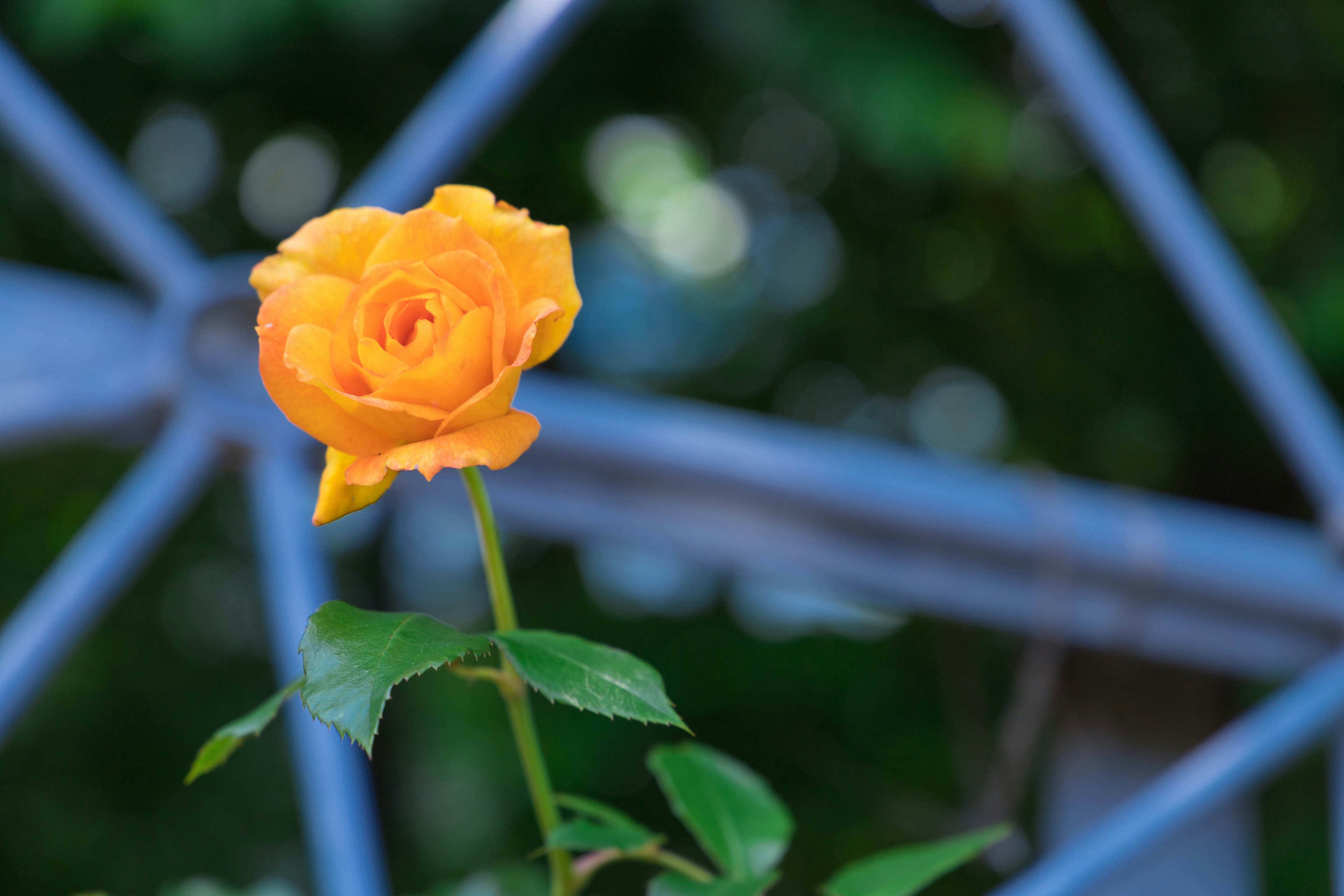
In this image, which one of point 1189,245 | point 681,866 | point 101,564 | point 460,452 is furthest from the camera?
point 1189,245

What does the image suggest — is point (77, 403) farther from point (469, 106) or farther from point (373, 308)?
point (373, 308)

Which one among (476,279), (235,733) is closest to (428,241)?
(476,279)

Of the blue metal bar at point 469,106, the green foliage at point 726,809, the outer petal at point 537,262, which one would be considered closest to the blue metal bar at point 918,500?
the blue metal bar at point 469,106

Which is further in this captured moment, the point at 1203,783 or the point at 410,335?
the point at 1203,783

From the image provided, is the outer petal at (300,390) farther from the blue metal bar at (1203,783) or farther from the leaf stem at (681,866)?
Result: the blue metal bar at (1203,783)

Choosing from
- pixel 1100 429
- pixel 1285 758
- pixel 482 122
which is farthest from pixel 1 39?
pixel 1100 429

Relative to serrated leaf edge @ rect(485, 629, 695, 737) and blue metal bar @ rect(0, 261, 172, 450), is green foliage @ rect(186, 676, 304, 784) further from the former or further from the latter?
blue metal bar @ rect(0, 261, 172, 450)
